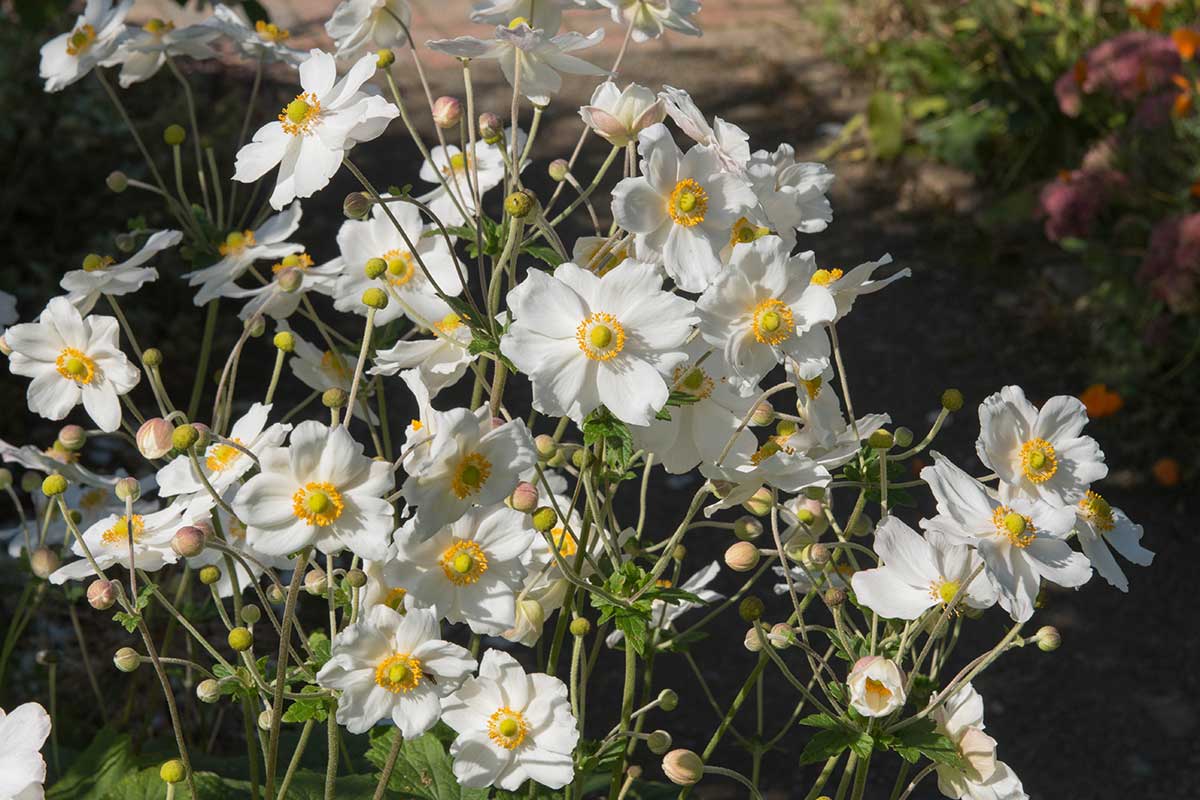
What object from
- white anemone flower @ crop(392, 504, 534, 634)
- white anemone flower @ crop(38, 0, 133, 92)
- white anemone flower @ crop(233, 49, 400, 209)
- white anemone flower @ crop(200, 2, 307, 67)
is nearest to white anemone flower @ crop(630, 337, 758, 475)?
white anemone flower @ crop(392, 504, 534, 634)

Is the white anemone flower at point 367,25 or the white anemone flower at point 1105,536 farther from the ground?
the white anemone flower at point 367,25

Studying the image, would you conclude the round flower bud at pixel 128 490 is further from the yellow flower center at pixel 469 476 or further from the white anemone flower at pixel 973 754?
the white anemone flower at pixel 973 754

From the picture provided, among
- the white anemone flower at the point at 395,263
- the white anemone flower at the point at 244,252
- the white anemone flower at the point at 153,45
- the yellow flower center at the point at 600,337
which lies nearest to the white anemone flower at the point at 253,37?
the white anemone flower at the point at 153,45

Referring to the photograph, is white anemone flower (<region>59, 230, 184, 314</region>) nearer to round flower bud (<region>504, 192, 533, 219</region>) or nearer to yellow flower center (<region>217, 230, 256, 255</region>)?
yellow flower center (<region>217, 230, 256, 255</region>)

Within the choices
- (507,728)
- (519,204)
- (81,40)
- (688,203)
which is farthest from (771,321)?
(81,40)

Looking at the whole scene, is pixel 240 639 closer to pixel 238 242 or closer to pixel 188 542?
pixel 188 542

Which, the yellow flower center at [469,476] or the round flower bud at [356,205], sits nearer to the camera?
the yellow flower center at [469,476]
